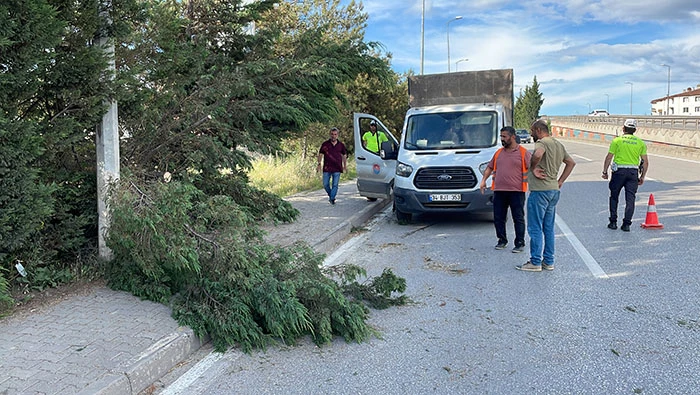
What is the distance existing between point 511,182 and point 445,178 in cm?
185

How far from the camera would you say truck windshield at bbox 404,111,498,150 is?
10023mm

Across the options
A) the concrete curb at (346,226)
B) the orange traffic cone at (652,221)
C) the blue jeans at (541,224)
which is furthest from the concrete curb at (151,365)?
the orange traffic cone at (652,221)

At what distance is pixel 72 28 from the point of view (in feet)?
17.5

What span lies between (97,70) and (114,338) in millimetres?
2668

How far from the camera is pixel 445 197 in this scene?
9.38 m

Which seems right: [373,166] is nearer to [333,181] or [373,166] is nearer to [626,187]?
[333,181]

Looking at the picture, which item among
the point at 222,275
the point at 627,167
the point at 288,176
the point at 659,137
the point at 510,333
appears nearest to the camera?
the point at 510,333

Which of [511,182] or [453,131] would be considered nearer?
[511,182]

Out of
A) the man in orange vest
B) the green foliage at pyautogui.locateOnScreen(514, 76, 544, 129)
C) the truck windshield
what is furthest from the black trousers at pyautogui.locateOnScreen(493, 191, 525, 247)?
the green foliage at pyautogui.locateOnScreen(514, 76, 544, 129)

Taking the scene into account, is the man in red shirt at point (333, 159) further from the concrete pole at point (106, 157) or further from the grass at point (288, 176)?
the concrete pole at point (106, 157)

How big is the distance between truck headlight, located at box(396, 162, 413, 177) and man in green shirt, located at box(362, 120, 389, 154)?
4.69 ft

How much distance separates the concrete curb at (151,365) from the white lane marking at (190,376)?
0.15 m

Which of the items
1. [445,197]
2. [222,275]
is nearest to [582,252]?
[445,197]

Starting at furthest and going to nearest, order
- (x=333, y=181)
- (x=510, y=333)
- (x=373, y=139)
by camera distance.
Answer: (x=333, y=181), (x=373, y=139), (x=510, y=333)
